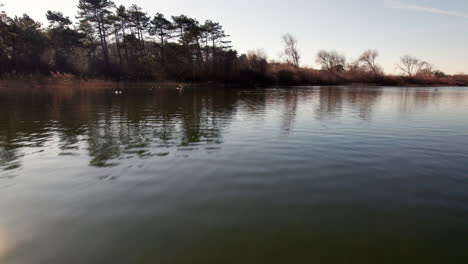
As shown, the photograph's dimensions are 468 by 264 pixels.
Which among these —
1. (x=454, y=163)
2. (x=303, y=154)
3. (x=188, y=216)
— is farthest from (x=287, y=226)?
(x=454, y=163)

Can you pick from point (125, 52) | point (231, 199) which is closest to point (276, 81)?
point (125, 52)

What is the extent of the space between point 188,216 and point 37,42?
7737 cm

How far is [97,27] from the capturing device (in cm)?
7388

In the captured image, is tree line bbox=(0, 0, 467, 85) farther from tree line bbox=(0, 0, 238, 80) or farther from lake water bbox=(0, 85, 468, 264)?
lake water bbox=(0, 85, 468, 264)

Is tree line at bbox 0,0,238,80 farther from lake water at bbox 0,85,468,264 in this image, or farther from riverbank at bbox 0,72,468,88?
lake water at bbox 0,85,468,264

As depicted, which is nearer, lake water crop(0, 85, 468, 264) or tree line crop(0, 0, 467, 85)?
lake water crop(0, 85, 468, 264)

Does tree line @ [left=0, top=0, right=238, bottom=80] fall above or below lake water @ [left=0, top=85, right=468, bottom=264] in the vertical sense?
above

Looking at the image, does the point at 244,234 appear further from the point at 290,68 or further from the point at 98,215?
the point at 290,68

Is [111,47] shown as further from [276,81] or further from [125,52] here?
[276,81]

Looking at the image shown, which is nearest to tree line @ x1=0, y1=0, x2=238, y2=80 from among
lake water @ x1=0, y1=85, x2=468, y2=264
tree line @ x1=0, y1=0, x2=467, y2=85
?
tree line @ x1=0, y1=0, x2=467, y2=85

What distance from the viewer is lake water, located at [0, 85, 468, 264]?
4.77 metres

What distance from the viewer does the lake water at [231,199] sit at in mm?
4766

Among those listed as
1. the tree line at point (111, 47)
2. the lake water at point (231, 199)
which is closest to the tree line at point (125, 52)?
the tree line at point (111, 47)

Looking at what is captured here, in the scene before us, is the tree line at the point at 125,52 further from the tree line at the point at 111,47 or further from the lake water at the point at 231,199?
the lake water at the point at 231,199
